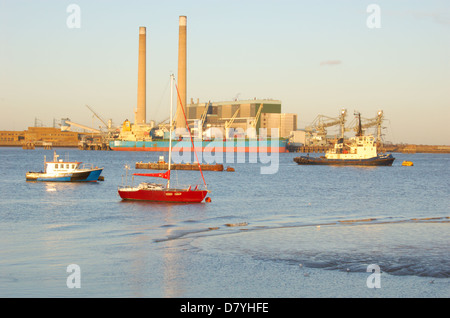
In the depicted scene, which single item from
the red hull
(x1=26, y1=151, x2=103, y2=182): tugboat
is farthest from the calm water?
(x1=26, y1=151, x2=103, y2=182): tugboat

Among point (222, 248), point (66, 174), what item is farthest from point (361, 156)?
point (222, 248)

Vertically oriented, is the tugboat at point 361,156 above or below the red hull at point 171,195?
above

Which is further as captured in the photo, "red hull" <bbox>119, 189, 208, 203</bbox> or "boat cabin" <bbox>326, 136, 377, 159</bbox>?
"boat cabin" <bbox>326, 136, 377, 159</bbox>

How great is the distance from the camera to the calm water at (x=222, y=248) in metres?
18.9

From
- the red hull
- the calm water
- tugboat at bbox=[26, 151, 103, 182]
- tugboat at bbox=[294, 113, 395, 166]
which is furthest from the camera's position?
tugboat at bbox=[294, 113, 395, 166]

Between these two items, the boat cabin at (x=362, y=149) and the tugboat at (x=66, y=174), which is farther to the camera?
the boat cabin at (x=362, y=149)

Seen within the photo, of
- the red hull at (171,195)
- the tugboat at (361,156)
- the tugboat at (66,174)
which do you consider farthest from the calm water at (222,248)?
the tugboat at (361,156)

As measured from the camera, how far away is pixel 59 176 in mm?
64750

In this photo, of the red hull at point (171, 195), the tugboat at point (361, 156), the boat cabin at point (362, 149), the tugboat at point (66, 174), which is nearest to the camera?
the red hull at point (171, 195)

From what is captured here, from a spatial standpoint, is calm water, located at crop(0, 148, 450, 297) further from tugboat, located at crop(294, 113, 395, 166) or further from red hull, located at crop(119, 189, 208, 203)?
tugboat, located at crop(294, 113, 395, 166)

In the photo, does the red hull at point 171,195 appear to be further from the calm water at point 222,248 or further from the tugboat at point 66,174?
the tugboat at point 66,174

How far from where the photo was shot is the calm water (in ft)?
62.1

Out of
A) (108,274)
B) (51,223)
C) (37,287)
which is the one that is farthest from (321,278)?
(51,223)
